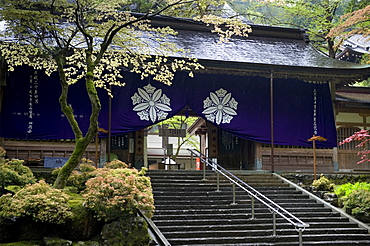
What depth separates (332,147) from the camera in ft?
56.1

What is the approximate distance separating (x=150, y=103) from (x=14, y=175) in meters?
6.18

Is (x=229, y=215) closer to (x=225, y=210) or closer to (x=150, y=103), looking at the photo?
(x=225, y=210)

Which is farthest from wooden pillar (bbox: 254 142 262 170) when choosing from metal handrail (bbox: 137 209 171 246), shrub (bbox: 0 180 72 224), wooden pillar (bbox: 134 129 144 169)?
Result: shrub (bbox: 0 180 72 224)

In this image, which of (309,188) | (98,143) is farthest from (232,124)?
(98,143)

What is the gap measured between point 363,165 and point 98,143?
36.4ft

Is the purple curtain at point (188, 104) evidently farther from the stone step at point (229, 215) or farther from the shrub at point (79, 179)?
the stone step at point (229, 215)

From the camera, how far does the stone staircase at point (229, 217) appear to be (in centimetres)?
1002

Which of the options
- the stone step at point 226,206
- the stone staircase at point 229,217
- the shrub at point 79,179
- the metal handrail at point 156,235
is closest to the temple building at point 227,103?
the shrub at point 79,179

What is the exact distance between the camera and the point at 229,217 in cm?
1108

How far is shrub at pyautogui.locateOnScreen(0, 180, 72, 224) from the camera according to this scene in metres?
8.37

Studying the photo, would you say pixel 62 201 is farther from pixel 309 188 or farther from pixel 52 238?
pixel 309 188

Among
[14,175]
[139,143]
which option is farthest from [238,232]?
[139,143]

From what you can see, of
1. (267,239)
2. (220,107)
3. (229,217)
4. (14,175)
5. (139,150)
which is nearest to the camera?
(267,239)

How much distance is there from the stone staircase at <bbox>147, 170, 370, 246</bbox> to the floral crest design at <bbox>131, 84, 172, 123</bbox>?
2.42 m
